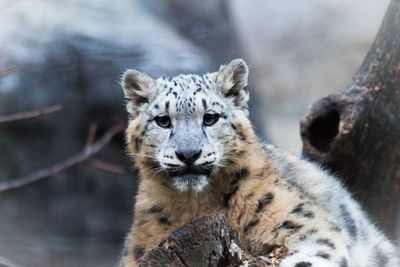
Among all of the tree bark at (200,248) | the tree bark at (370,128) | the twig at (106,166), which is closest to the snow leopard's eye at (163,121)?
the tree bark at (200,248)

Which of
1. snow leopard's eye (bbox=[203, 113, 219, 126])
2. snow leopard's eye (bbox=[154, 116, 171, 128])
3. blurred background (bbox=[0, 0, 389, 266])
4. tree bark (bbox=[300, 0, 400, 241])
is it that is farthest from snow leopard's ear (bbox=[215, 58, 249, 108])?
blurred background (bbox=[0, 0, 389, 266])

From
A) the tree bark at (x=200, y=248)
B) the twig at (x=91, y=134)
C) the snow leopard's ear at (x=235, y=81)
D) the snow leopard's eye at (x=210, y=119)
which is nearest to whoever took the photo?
the tree bark at (x=200, y=248)

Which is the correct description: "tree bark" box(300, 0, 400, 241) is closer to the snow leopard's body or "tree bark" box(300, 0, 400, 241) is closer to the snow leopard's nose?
the snow leopard's body

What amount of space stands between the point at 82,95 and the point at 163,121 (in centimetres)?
449

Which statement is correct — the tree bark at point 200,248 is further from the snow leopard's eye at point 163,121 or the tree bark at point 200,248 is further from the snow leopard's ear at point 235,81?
the snow leopard's ear at point 235,81

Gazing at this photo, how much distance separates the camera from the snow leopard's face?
4504 millimetres

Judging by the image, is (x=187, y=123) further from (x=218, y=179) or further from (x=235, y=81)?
(x=235, y=81)

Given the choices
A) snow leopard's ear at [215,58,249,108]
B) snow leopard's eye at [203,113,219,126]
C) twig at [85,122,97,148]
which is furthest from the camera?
twig at [85,122,97,148]

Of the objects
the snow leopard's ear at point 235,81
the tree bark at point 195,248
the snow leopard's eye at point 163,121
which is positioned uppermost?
the snow leopard's ear at point 235,81

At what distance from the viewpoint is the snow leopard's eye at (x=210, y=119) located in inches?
182

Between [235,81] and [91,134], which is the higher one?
[235,81]

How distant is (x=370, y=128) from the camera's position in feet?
18.4

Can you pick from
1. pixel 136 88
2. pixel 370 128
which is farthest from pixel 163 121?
pixel 370 128

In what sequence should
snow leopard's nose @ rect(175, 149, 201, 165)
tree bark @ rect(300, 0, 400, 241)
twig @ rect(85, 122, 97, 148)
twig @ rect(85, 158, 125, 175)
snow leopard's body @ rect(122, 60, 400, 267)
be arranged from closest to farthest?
snow leopard's nose @ rect(175, 149, 201, 165)
snow leopard's body @ rect(122, 60, 400, 267)
tree bark @ rect(300, 0, 400, 241)
twig @ rect(85, 122, 97, 148)
twig @ rect(85, 158, 125, 175)
